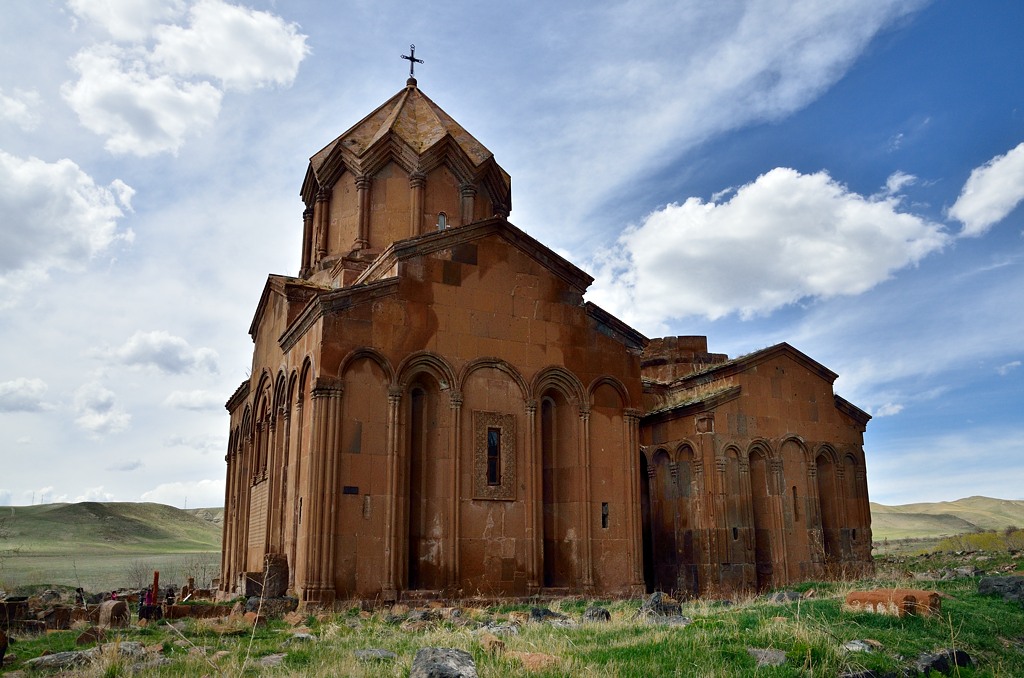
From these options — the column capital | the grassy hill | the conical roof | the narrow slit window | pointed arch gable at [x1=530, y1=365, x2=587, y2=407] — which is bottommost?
the grassy hill

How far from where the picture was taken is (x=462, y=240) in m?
13.6

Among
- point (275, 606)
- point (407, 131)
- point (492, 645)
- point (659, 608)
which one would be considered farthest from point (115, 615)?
point (407, 131)

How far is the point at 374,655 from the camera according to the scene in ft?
22.5

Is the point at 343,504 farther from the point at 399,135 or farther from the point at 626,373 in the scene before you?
the point at 399,135

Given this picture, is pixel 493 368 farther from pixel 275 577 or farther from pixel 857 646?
pixel 857 646

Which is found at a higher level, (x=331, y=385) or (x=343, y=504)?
(x=331, y=385)

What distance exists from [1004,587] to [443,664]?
27.9 ft

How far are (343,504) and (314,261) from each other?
750 cm

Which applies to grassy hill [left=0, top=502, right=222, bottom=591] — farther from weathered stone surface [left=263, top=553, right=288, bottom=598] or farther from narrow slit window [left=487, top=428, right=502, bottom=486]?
narrow slit window [left=487, top=428, right=502, bottom=486]

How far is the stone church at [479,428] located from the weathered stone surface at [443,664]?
5.64 m

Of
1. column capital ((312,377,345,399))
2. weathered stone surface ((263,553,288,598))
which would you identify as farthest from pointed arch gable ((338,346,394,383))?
weathered stone surface ((263,553,288,598))

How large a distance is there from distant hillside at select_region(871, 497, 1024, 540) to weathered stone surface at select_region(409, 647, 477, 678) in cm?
6279

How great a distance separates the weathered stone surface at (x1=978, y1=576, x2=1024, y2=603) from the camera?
10273mm

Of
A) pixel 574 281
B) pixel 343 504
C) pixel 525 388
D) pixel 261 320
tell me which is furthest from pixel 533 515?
pixel 261 320
